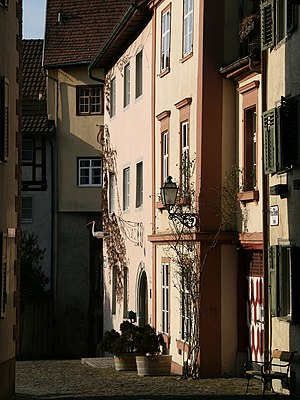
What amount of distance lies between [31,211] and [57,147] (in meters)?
2.74

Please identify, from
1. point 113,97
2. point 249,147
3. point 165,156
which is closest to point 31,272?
point 113,97

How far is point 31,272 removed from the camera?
42719 mm

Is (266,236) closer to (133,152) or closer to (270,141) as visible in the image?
(270,141)

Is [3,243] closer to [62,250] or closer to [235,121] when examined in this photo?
[235,121]

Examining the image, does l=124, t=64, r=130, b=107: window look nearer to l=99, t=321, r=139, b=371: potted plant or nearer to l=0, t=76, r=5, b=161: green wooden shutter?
l=99, t=321, r=139, b=371: potted plant

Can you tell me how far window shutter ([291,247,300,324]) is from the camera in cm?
1753

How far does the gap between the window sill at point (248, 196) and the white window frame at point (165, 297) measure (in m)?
4.83

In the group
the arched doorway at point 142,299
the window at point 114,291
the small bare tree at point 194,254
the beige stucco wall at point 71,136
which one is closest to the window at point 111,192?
the window at point 114,291

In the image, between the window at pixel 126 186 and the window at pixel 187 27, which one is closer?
the window at pixel 187 27

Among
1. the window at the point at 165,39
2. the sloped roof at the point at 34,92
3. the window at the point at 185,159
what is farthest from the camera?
the sloped roof at the point at 34,92

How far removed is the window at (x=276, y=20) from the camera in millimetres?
17778

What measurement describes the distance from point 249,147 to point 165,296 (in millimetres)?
5857

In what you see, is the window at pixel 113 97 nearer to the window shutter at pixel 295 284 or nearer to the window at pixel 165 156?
the window at pixel 165 156

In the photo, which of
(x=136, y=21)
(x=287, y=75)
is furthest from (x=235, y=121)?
(x=136, y=21)
